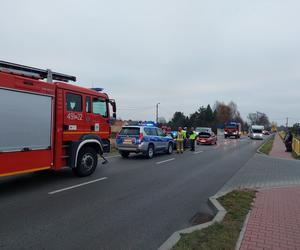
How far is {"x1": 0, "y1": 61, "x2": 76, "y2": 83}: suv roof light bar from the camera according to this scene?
24.0 ft

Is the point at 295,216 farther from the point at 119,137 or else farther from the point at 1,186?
the point at 119,137

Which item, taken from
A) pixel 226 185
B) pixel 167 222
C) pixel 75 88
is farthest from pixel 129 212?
pixel 75 88

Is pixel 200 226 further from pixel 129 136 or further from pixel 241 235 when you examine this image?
pixel 129 136

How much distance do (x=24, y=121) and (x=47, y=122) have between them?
0.79 metres

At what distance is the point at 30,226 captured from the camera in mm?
5070

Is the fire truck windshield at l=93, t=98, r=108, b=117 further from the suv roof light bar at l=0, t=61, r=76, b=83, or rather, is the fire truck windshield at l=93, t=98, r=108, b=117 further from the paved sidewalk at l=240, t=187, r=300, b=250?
the paved sidewalk at l=240, t=187, r=300, b=250

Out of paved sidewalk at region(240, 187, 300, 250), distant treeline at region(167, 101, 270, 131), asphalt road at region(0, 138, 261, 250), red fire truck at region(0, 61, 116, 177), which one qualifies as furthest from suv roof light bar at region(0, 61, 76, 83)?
distant treeline at region(167, 101, 270, 131)

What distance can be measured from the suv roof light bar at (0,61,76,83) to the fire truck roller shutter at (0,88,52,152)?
0.65m

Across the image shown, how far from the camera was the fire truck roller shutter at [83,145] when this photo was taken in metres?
8.90

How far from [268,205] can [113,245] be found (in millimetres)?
3860

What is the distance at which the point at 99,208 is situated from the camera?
20.4 feet

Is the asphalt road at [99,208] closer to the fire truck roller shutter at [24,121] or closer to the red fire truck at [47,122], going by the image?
the red fire truck at [47,122]

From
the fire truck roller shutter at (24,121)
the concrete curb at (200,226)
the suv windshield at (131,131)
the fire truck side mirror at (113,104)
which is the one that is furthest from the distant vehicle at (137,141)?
the concrete curb at (200,226)

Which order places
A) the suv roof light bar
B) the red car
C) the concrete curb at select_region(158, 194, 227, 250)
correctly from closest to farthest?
the concrete curb at select_region(158, 194, 227, 250), the suv roof light bar, the red car
